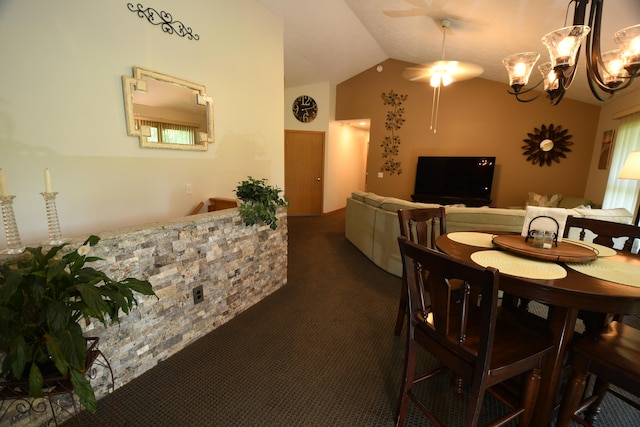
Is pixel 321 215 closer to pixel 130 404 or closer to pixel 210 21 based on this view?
pixel 210 21

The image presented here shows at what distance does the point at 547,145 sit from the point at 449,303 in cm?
529

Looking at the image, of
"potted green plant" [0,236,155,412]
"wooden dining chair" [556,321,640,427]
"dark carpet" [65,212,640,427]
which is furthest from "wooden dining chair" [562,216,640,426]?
"potted green plant" [0,236,155,412]

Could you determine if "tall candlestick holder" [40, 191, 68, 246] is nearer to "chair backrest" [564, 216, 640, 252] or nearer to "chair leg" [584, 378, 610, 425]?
"chair leg" [584, 378, 610, 425]

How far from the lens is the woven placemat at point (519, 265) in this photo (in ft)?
4.00

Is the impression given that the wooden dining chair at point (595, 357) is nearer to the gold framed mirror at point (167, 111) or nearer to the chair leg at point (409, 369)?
the chair leg at point (409, 369)

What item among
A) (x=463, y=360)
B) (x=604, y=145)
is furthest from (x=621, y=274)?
(x=604, y=145)

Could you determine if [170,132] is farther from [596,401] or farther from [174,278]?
[596,401]

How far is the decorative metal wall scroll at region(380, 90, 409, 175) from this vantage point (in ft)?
19.1

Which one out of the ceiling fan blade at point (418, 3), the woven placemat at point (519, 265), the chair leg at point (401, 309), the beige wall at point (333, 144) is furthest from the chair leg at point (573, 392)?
the beige wall at point (333, 144)

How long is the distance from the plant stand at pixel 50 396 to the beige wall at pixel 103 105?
1085mm

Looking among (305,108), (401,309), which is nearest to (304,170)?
(305,108)

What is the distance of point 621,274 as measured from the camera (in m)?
1.26

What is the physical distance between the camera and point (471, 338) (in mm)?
1229

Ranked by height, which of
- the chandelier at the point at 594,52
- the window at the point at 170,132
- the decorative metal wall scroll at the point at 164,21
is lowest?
the window at the point at 170,132
